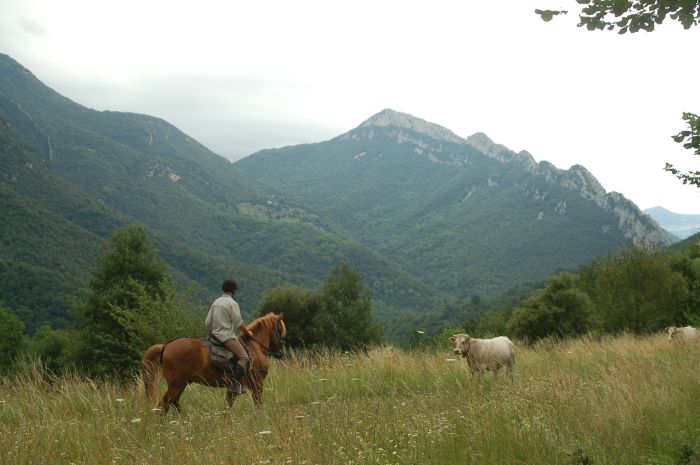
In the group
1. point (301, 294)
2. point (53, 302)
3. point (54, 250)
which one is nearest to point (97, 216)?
point (54, 250)

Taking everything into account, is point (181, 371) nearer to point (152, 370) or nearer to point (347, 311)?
point (152, 370)

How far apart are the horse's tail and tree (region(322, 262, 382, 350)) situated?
37139mm

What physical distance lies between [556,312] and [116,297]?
27846 millimetres

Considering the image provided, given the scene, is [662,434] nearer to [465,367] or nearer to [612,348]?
[465,367]

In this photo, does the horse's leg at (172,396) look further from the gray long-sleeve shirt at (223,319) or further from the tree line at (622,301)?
the tree line at (622,301)

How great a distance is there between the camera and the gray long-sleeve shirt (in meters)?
8.12

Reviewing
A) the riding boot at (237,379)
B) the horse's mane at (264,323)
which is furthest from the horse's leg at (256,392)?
the horse's mane at (264,323)

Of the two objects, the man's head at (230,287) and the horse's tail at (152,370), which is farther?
the man's head at (230,287)

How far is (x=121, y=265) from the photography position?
32.1 m

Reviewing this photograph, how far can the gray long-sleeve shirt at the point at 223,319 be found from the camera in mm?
8117

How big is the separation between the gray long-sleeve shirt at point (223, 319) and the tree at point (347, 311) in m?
37.0

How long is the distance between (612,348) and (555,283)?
83.9 ft

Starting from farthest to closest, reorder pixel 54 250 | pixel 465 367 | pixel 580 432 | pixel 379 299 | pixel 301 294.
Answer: pixel 379 299
pixel 54 250
pixel 301 294
pixel 465 367
pixel 580 432

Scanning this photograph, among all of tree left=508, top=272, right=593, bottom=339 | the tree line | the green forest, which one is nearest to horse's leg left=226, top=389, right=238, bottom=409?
the green forest
